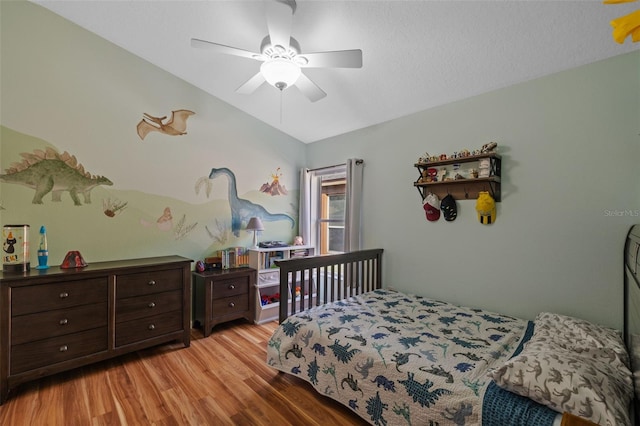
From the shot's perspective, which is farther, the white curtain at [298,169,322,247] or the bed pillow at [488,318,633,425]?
the white curtain at [298,169,322,247]

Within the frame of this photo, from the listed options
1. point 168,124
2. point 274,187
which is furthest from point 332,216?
point 168,124

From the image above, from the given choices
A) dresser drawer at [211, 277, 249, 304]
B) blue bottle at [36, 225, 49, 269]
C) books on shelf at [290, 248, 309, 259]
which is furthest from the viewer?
books on shelf at [290, 248, 309, 259]

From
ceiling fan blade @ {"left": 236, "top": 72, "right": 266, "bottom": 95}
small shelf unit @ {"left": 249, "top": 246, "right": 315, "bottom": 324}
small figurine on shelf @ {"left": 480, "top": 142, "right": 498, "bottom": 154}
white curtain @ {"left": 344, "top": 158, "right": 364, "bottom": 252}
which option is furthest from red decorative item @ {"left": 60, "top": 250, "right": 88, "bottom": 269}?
small figurine on shelf @ {"left": 480, "top": 142, "right": 498, "bottom": 154}

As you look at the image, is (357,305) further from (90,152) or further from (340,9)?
(90,152)

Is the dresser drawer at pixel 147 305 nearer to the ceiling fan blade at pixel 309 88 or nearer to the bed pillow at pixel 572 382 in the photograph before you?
the ceiling fan blade at pixel 309 88

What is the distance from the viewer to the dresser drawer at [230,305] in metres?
2.93

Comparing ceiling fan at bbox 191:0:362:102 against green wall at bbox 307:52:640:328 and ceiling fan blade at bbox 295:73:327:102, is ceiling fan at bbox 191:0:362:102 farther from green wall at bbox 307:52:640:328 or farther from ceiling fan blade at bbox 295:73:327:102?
green wall at bbox 307:52:640:328

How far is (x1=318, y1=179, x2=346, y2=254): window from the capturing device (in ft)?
12.3

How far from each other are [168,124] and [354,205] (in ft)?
6.95

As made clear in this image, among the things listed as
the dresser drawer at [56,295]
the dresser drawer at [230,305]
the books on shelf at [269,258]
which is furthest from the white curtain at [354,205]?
the dresser drawer at [56,295]

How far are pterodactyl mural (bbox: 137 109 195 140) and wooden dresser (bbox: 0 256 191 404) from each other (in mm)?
1264

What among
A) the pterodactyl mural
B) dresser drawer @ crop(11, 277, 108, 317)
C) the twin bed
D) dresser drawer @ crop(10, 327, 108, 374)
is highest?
the pterodactyl mural

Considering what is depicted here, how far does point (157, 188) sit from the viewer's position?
9.42 ft

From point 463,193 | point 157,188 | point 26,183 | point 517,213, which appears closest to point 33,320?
point 26,183
